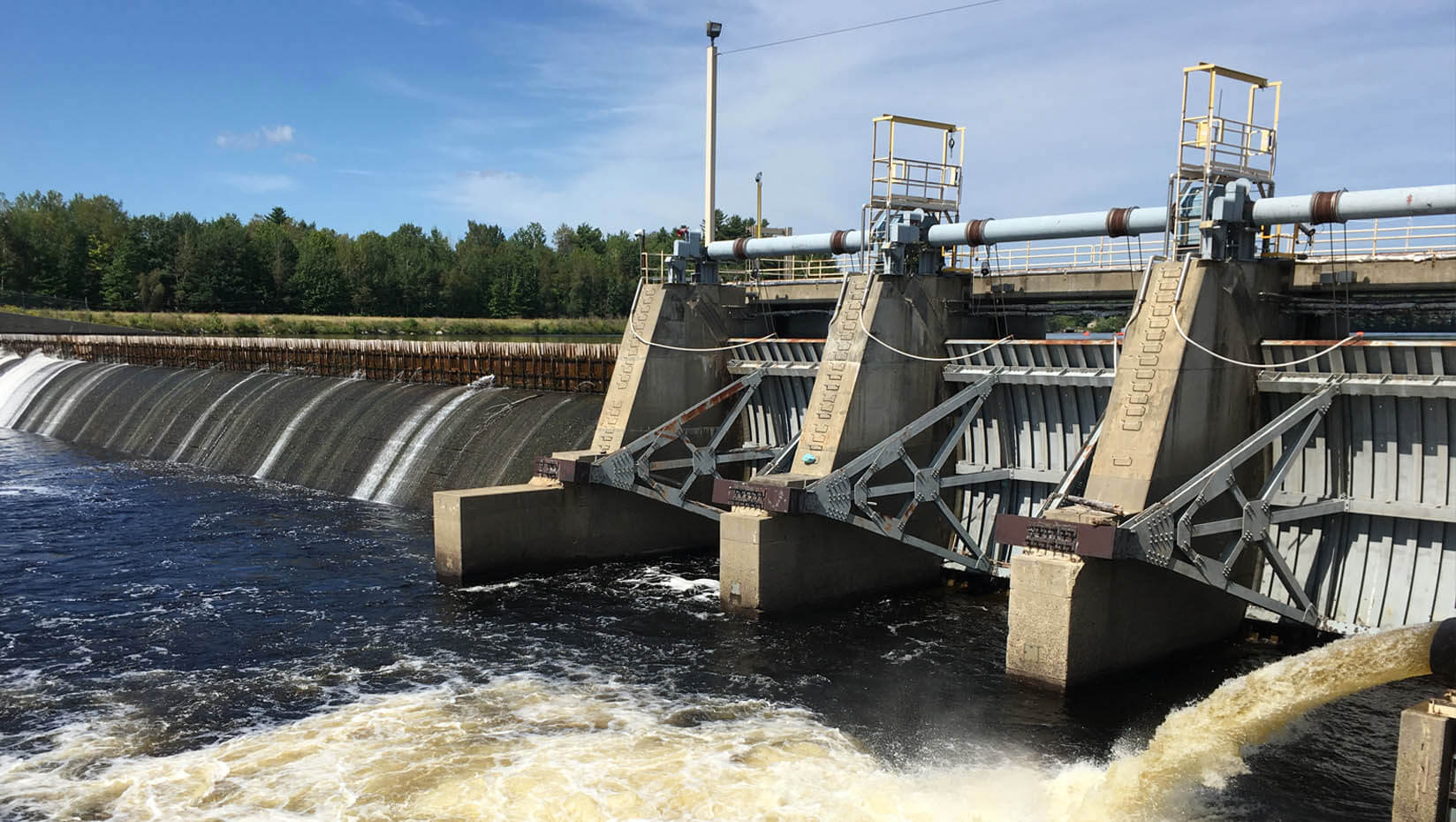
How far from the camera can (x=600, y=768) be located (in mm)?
16891

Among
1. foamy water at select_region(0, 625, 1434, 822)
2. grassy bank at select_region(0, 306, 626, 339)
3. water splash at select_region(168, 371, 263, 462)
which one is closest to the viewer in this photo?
foamy water at select_region(0, 625, 1434, 822)

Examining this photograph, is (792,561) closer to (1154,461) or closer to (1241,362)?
(1154,461)

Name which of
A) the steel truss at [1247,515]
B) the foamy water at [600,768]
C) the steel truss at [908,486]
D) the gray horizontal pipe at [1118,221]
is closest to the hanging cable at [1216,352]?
the steel truss at [1247,515]

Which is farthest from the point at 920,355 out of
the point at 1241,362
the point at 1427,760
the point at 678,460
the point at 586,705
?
the point at 1427,760

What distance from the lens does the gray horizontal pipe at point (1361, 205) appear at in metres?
20.0

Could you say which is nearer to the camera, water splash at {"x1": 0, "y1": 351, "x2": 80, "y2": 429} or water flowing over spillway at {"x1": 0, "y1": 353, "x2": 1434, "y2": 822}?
water flowing over spillway at {"x1": 0, "y1": 353, "x2": 1434, "y2": 822}

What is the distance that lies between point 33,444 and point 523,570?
3833 cm

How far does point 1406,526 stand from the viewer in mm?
21203

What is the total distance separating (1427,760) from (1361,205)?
12.1m

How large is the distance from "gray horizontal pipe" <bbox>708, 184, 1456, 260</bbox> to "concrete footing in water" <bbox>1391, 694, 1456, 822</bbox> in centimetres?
1105

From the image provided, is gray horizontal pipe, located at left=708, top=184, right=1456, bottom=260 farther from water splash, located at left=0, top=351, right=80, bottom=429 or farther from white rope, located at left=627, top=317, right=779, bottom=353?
water splash, located at left=0, top=351, right=80, bottom=429

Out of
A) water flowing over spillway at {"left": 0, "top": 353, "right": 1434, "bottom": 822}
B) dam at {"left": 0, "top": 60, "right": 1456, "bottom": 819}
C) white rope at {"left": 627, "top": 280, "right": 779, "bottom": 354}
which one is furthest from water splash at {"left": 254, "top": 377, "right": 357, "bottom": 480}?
white rope at {"left": 627, "top": 280, "right": 779, "bottom": 354}

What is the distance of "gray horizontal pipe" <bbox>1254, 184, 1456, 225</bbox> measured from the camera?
19978 mm

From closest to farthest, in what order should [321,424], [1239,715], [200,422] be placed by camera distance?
[1239,715] < [321,424] < [200,422]
